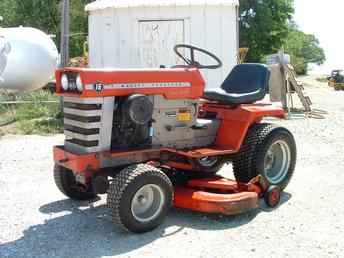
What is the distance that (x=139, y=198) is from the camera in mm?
4809

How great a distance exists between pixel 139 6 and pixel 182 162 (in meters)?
7.13

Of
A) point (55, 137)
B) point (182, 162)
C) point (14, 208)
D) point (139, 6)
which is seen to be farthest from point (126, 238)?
point (139, 6)

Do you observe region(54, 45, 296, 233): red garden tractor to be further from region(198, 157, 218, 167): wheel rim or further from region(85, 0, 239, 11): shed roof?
region(85, 0, 239, 11): shed roof

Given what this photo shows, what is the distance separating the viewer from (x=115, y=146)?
4.96 metres

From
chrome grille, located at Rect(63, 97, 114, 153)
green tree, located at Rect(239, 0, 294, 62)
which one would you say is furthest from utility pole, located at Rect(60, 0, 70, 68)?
green tree, located at Rect(239, 0, 294, 62)

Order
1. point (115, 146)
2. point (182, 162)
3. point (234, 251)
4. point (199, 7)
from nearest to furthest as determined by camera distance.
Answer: point (234, 251) < point (115, 146) < point (182, 162) < point (199, 7)

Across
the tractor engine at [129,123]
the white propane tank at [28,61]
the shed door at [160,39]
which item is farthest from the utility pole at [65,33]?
the tractor engine at [129,123]

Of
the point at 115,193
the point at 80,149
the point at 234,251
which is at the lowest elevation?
the point at 234,251

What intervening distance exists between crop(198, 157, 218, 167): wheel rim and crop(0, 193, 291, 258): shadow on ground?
51 cm

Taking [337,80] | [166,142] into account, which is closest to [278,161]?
[166,142]

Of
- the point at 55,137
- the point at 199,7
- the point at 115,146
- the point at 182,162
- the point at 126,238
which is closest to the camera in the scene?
the point at 126,238

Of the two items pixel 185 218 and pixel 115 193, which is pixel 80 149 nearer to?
pixel 115 193

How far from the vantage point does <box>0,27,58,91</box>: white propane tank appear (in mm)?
6602

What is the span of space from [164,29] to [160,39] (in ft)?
0.75
